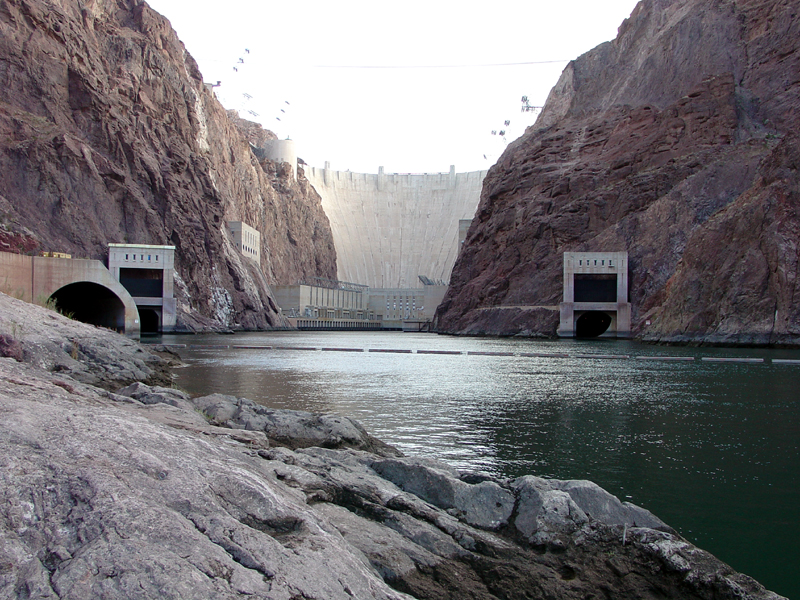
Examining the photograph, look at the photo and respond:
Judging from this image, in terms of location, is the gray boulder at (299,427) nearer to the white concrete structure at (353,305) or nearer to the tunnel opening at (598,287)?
the tunnel opening at (598,287)

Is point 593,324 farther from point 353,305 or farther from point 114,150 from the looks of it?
point 353,305

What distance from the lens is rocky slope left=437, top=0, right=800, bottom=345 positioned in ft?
137

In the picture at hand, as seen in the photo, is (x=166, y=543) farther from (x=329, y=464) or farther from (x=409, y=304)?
(x=409, y=304)

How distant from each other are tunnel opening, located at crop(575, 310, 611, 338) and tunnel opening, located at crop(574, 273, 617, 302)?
527 centimetres

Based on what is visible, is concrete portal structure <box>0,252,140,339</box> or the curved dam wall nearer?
concrete portal structure <box>0,252,140,339</box>

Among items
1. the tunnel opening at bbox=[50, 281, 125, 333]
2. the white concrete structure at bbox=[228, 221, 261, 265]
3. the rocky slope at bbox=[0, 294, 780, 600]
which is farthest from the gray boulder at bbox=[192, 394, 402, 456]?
the white concrete structure at bbox=[228, 221, 261, 265]

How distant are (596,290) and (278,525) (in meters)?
58.2

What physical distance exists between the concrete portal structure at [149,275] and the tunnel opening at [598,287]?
36.4 metres

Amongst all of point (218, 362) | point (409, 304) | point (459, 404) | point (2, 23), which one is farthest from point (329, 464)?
point (409, 304)

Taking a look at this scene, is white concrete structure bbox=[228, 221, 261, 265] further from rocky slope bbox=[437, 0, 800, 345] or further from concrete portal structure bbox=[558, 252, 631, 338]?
concrete portal structure bbox=[558, 252, 631, 338]

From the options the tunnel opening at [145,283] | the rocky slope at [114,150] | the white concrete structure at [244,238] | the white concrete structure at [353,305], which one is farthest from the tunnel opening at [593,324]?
the white concrete structure at [244,238]

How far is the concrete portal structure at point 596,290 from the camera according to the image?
58.0 meters

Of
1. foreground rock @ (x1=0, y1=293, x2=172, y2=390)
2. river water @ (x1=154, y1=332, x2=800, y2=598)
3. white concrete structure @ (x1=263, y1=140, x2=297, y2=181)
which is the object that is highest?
white concrete structure @ (x1=263, y1=140, x2=297, y2=181)

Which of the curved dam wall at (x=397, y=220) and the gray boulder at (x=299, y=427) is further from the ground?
the curved dam wall at (x=397, y=220)
